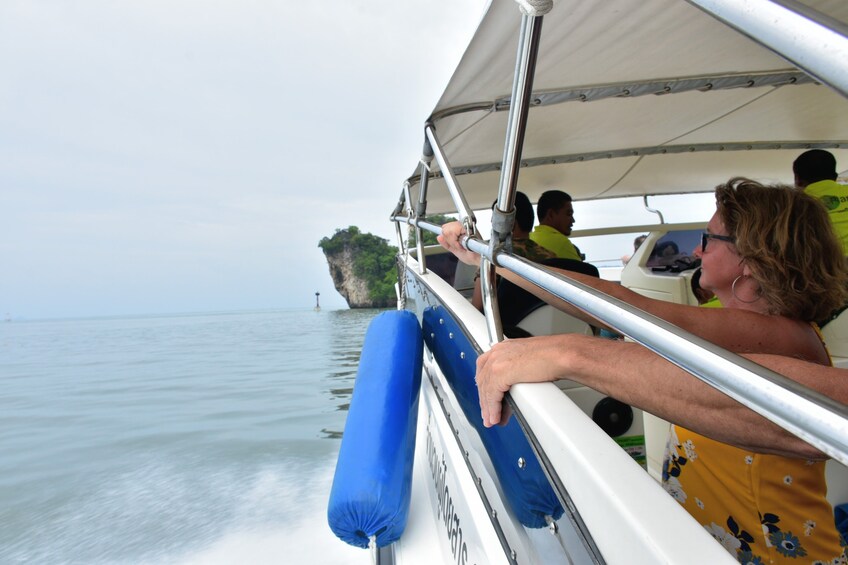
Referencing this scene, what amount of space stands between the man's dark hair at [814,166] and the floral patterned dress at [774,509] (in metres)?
2.24

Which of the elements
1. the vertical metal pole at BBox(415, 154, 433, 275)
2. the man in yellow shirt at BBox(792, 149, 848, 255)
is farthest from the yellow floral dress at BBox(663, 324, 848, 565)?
the man in yellow shirt at BBox(792, 149, 848, 255)

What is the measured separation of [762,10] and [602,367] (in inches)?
23.4

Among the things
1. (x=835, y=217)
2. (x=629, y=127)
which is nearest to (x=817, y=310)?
(x=835, y=217)

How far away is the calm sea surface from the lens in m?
3.23

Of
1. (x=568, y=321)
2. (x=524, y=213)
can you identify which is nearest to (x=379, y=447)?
(x=568, y=321)

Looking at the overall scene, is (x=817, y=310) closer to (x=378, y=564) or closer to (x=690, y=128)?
(x=378, y=564)

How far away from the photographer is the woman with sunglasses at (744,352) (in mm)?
817

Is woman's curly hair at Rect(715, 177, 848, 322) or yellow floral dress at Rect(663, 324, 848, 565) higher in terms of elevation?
woman's curly hair at Rect(715, 177, 848, 322)

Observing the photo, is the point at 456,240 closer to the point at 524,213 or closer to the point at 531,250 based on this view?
the point at 531,250

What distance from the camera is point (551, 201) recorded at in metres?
3.40

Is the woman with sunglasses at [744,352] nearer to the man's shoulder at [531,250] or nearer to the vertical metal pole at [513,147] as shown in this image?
the vertical metal pole at [513,147]

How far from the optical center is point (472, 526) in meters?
1.28

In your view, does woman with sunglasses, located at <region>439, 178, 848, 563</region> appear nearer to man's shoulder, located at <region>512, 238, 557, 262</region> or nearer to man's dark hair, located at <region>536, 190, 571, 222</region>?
man's shoulder, located at <region>512, 238, 557, 262</region>

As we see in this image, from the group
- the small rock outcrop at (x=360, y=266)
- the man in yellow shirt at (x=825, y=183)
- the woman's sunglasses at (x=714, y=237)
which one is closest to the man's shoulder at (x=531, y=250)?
the woman's sunglasses at (x=714, y=237)
